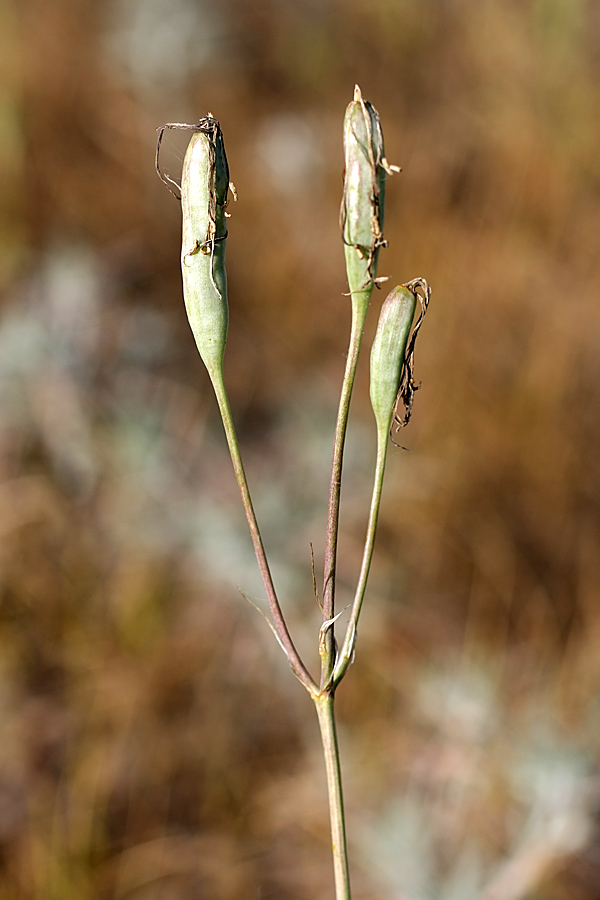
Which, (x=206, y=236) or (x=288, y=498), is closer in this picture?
(x=206, y=236)

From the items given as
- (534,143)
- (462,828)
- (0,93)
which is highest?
(0,93)

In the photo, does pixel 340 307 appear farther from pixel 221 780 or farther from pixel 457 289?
pixel 221 780

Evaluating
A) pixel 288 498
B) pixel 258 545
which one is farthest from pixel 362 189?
pixel 288 498

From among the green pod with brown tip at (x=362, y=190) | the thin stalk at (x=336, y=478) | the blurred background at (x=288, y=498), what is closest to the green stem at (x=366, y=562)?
the thin stalk at (x=336, y=478)

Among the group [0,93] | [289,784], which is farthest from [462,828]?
[0,93]

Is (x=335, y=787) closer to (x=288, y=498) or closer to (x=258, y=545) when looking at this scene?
(x=258, y=545)

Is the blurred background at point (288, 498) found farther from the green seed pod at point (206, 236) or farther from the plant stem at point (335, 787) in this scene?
the plant stem at point (335, 787)

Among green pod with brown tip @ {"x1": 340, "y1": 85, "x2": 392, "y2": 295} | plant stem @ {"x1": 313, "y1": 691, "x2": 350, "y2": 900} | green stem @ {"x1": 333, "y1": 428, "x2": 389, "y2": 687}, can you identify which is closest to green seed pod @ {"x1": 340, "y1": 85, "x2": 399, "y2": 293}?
A: green pod with brown tip @ {"x1": 340, "y1": 85, "x2": 392, "y2": 295}
